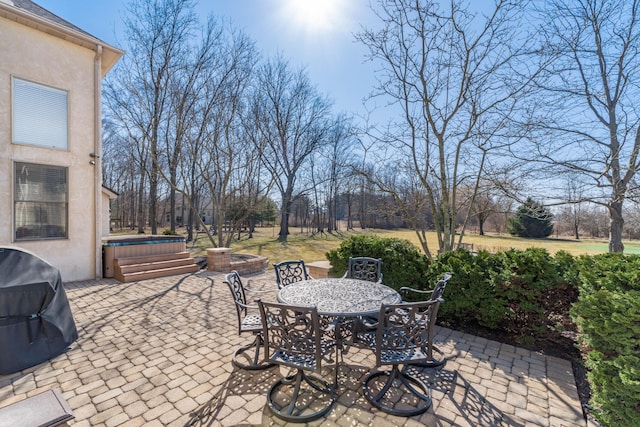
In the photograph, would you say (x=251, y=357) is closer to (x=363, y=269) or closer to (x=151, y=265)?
(x=363, y=269)

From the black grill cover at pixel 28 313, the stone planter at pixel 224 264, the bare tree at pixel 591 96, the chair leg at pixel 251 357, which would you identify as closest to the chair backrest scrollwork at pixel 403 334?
the chair leg at pixel 251 357

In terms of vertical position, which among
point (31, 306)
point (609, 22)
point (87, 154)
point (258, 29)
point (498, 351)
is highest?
point (258, 29)

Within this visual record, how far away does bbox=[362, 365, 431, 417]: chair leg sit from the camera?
2.41 m

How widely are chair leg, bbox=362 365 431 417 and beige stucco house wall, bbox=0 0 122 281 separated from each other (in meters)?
7.57

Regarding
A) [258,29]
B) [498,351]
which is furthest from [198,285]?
[258,29]

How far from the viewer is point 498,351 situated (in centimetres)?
361

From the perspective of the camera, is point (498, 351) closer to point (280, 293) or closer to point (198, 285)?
point (280, 293)

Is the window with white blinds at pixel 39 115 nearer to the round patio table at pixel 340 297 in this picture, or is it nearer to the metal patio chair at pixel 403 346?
the round patio table at pixel 340 297

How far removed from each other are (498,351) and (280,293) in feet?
9.52

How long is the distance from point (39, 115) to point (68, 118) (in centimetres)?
49

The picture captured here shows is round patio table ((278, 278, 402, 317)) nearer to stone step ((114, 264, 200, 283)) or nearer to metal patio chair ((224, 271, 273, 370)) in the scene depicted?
metal patio chair ((224, 271, 273, 370))

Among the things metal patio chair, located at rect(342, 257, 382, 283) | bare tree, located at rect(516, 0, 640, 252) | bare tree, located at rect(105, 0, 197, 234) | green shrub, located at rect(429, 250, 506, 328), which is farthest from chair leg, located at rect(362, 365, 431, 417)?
bare tree, located at rect(105, 0, 197, 234)

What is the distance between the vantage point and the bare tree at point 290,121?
1725cm

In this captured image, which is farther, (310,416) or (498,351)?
(498,351)
